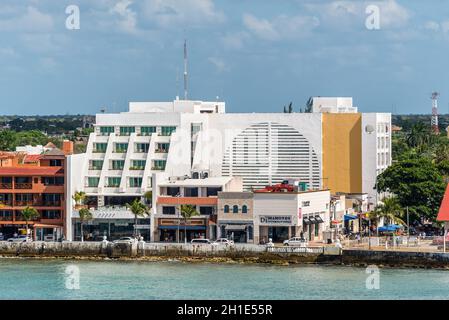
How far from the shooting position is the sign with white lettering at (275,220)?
52.0m

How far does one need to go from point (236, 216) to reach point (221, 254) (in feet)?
10.7

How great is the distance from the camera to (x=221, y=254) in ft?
164

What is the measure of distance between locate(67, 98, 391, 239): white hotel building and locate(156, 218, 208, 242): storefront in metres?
2.43

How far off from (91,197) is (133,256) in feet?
22.0

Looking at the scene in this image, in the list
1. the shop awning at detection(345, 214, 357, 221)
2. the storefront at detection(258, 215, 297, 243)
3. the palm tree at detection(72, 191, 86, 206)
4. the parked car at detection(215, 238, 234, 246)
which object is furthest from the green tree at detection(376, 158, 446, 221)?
the palm tree at detection(72, 191, 86, 206)

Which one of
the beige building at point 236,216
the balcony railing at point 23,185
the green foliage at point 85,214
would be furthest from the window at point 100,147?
the beige building at point 236,216

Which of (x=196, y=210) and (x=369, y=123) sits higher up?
(x=369, y=123)

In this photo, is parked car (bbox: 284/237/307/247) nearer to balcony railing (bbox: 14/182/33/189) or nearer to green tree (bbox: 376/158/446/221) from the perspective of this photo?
green tree (bbox: 376/158/446/221)

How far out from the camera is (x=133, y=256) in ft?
167

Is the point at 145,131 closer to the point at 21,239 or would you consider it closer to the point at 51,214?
the point at 51,214

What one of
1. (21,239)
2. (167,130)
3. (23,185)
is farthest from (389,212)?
(23,185)
